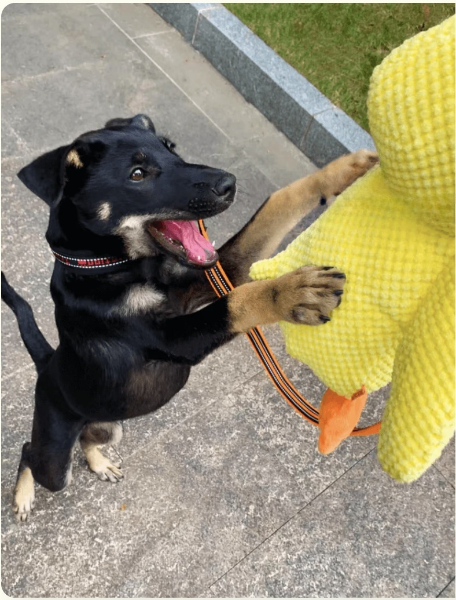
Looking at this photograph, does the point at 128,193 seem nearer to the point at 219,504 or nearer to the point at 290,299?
the point at 290,299

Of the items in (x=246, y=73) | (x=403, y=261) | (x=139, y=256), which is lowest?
(x=246, y=73)

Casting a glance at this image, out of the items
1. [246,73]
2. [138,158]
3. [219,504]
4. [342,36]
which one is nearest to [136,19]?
[246,73]

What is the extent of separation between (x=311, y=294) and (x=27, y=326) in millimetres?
1981

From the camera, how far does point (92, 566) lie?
317 cm

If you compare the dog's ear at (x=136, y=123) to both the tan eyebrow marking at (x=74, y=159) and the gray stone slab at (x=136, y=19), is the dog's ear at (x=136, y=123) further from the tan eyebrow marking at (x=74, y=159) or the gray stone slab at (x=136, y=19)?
the gray stone slab at (x=136, y=19)

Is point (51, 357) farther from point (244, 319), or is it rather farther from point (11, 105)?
point (11, 105)

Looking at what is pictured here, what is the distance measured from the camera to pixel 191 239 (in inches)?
102

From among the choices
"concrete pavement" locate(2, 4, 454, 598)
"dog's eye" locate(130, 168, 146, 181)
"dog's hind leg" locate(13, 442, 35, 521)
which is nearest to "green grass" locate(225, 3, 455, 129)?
"concrete pavement" locate(2, 4, 454, 598)

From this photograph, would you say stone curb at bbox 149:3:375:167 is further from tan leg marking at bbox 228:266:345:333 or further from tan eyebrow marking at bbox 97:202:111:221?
tan leg marking at bbox 228:266:345:333

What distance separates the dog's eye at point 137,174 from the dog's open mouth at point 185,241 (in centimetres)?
22

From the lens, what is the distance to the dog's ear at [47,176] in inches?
94.3

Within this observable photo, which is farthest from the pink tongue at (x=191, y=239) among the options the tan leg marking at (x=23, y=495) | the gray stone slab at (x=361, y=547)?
the gray stone slab at (x=361, y=547)

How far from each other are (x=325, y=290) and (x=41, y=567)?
2.51m

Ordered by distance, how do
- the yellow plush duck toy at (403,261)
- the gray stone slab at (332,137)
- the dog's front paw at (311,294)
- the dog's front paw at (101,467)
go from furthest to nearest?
the gray stone slab at (332,137), the dog's front paw at (101,467), the dog's front paw at (311,294), the yellow plush duck toy at (403,261)
